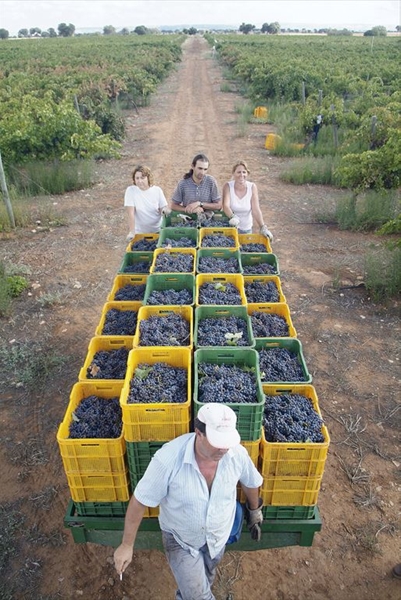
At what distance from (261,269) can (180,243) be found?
108 cm

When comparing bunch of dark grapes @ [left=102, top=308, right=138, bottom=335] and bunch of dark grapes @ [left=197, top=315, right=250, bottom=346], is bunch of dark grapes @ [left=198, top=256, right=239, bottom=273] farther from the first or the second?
bunch of dark grapes @ [left=102, top=308, right=138, bottom=335]

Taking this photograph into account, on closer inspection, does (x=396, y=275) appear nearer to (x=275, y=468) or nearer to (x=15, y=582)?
(x=275, y=468)

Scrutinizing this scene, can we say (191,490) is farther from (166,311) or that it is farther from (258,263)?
(258,263)

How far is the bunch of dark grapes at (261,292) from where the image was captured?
14.8ft

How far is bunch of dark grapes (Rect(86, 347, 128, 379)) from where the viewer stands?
11.8 ft

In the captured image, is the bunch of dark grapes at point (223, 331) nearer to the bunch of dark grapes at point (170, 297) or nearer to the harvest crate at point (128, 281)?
the bunch of dark grapes at point (170, 297)

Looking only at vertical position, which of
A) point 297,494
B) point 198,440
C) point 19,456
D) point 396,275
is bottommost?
point 19,456

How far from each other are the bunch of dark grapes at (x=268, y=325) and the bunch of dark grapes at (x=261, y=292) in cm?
25

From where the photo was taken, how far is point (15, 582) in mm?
3574

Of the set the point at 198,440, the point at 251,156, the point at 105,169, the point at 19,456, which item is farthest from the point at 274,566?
the point at 251,156

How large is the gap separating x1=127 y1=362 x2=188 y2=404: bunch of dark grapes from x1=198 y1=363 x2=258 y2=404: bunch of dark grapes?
0.14m

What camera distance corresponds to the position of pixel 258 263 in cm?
534

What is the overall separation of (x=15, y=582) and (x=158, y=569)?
117 cm

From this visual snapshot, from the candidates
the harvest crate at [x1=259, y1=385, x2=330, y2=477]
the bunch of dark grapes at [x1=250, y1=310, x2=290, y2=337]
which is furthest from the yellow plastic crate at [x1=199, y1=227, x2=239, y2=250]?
the harvest crate at [x1=259, y1=385, x2=330, y2=477]
